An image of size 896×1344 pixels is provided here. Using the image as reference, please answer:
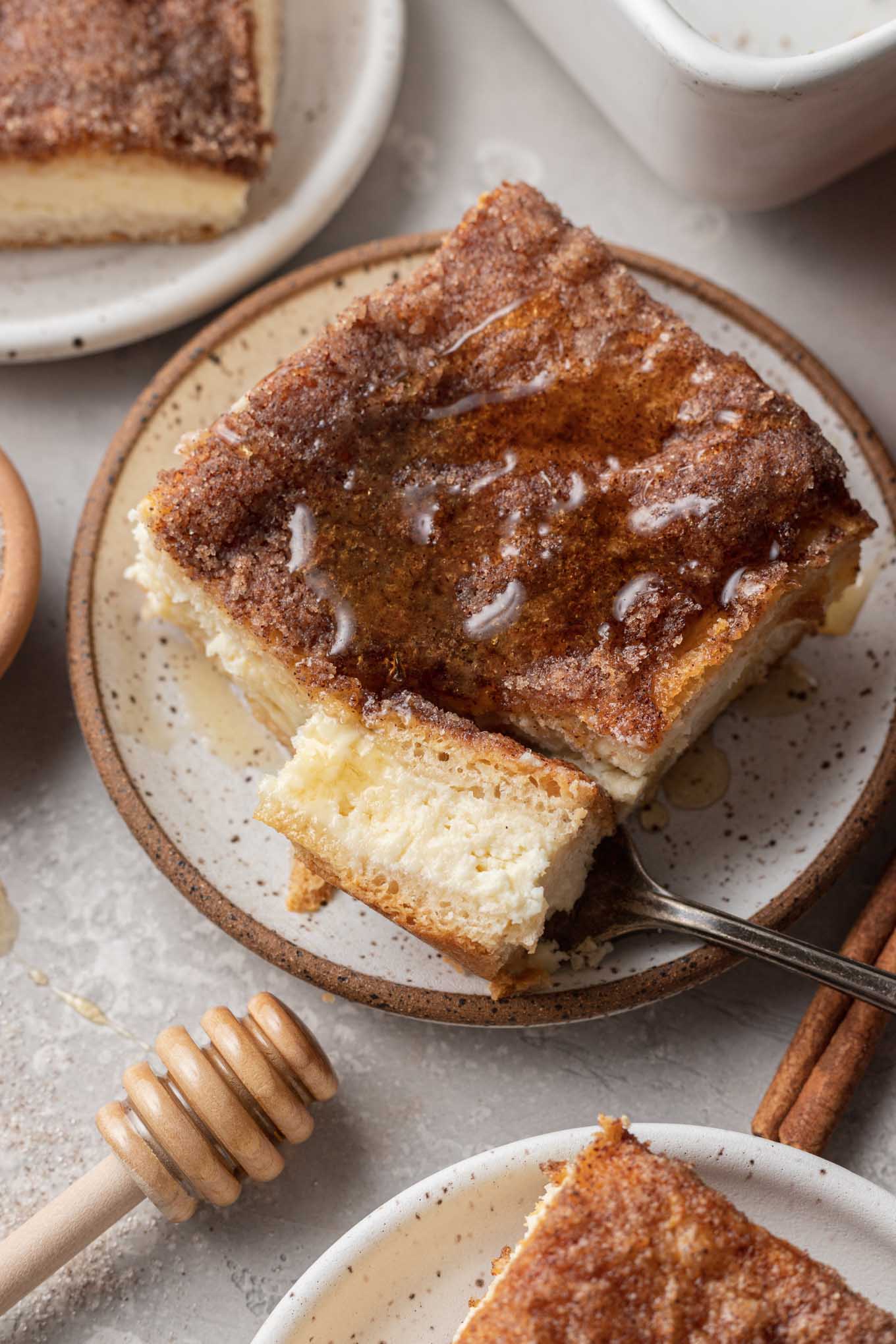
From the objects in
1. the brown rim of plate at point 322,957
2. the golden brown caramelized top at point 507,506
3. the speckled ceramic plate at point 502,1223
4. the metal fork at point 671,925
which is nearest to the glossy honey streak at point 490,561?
the golden brown caramelized top at point 507,506

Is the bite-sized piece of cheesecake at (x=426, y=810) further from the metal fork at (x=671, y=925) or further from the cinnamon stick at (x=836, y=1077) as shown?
the cinnamon stick at (x=836, y=1077)

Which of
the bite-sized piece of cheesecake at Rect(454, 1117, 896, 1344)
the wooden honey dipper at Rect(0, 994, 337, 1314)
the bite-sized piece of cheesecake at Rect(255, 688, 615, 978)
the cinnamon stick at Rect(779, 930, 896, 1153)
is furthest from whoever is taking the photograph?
the cinnamon stick at Rect(779, 930, 896, 1153)

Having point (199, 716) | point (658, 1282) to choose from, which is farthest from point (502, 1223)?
point (199, 716)

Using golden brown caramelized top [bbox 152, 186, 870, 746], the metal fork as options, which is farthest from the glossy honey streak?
the metal fork

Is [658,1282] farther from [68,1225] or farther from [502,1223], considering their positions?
[68,1225]

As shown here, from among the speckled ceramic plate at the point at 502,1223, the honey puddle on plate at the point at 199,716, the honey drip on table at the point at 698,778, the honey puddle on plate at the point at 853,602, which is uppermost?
the honey puddle on plate at the point at 199,716

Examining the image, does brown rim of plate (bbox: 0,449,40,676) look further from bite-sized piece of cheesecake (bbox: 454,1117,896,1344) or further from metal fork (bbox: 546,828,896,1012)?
bite-sized piece of cheesecake (bbox: 454,1117,896,1344)

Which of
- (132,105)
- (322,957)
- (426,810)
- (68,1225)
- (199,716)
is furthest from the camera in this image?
(132,105)
